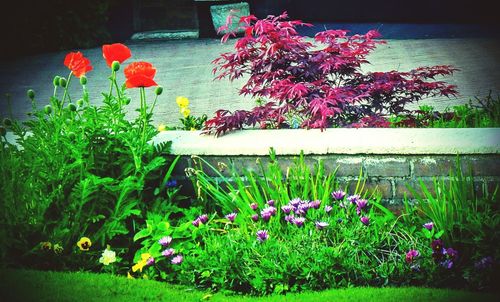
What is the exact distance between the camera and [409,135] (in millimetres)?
3926

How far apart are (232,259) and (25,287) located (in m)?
1.04

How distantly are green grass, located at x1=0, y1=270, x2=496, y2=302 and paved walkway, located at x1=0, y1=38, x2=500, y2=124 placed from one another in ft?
10.0

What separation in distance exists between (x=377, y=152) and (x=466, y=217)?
61 cm

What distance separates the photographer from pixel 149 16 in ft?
37.4

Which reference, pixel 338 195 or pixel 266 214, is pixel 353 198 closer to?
pixel 338 195

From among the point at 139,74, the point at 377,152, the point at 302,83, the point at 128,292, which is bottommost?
the point at 128,292

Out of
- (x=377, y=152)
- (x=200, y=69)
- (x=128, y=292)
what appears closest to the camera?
(x=128, y=292)

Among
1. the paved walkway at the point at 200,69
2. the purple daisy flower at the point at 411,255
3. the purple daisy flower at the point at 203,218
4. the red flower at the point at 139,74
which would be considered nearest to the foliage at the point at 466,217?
the purple daisy flower at the point at 411,255

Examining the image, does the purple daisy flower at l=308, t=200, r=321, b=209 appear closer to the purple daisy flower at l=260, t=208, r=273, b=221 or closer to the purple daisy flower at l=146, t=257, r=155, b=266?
the purple daisy flower at l=260, t=208, r=273, b=221

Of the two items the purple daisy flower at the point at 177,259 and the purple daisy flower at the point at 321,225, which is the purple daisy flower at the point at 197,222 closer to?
the purple daisy flower at the point at 177,259

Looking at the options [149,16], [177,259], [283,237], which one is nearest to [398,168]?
[283,237]

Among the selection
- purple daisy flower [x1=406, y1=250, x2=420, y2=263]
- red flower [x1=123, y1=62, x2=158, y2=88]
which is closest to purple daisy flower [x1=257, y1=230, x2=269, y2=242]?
purple daisy flower [x1=406, y1=250, x2=420, y2=263]

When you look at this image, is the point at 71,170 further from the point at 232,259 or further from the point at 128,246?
the point at 232,259

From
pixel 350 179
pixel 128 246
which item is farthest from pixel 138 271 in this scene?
pixel 350 179
